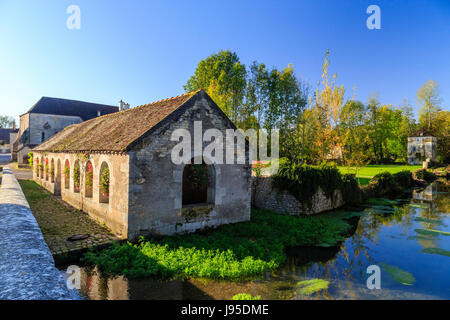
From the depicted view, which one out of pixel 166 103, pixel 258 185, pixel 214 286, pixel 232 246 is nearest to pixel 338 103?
pixel 258 185

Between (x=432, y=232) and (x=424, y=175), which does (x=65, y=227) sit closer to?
(x=432, y=232)

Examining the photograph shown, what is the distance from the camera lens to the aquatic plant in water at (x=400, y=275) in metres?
6.31

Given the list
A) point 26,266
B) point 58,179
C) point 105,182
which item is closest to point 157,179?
point 105,182

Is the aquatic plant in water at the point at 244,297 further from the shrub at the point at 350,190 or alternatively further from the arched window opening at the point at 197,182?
the shrub at the point at 350,190

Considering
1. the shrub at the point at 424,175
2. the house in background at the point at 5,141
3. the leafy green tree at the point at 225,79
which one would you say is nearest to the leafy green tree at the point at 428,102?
the shrub at the point at 424,175

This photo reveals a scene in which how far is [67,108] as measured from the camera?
4084cm

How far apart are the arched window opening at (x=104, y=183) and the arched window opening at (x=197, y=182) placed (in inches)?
109

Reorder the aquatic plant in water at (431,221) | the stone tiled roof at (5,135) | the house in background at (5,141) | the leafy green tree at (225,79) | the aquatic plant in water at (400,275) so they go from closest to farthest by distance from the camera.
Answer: the aquatic plant in water at (400,275)
the aquatic plant in water at (431,221)
the leafy green tree at (225,79)
the house in background at (5,141)
the stone tiled roof at (5,135)

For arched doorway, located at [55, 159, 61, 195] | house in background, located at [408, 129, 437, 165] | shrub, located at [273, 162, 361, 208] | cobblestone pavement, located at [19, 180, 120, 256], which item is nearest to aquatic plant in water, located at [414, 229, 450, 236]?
shrub, located at [273, 162, 361, 208]

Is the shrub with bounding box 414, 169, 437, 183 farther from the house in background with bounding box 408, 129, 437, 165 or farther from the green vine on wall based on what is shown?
the green vine on wall

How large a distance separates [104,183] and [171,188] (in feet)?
9.01

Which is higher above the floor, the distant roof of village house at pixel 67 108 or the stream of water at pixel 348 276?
the distant roof of village house at pixel 67 108

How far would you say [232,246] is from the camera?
7.77 m

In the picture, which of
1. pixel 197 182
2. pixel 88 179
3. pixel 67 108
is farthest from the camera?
pixel 67 108
